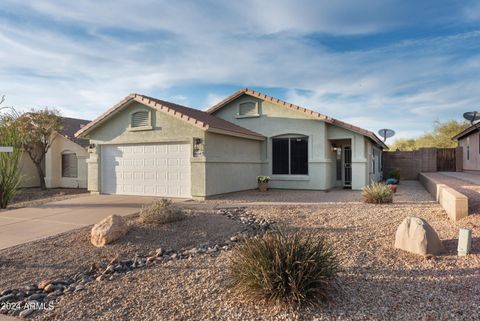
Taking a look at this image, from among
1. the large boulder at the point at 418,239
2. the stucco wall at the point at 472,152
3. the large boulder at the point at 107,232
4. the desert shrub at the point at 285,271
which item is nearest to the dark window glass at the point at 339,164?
the stucco wall at the point at 472,152

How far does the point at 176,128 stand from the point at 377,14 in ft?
29.2

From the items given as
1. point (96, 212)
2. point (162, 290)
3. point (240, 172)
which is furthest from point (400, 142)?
point (162, 290)

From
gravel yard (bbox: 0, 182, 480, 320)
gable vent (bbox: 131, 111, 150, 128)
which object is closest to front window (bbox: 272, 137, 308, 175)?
gable vent (bbox: 131, 111, 150, 128)

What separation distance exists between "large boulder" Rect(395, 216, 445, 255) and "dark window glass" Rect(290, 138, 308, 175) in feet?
34.7

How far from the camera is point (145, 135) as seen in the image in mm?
14367

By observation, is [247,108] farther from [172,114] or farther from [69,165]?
[69,165]

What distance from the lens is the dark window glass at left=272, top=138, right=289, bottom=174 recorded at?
1705 cm

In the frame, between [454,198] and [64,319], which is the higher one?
[454,198]

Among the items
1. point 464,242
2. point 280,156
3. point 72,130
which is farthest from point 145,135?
point 464,242

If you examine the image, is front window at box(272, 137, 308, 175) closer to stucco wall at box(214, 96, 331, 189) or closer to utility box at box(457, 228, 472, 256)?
stucco wall at box(214, 96, 331, 189)

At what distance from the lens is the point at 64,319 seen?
13.0 ft

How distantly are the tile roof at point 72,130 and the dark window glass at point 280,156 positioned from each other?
11.9m

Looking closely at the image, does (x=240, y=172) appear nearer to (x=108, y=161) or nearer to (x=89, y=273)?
(x=108, y=161)

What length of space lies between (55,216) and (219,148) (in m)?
6.70
